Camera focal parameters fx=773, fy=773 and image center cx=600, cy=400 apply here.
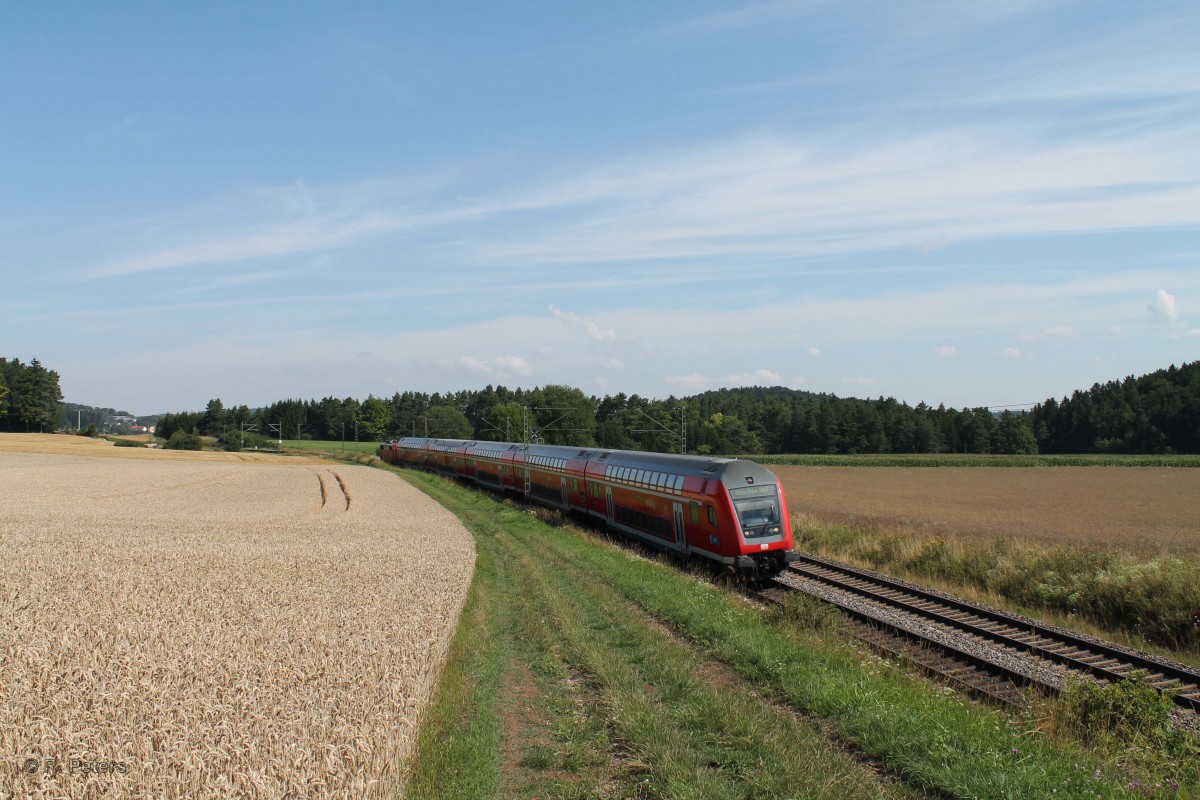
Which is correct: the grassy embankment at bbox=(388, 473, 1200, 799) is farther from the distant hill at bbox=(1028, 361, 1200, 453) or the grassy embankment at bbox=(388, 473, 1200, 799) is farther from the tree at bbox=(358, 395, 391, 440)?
the tree at bbox=(358, 395, 391, 440)

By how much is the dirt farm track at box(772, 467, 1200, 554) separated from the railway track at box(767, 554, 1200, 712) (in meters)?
9.72

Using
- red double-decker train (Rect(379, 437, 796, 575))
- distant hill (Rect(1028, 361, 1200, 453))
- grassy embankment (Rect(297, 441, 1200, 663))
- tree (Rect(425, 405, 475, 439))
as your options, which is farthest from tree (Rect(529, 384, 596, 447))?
grassy embankment (Rect(297, 441, 1200, 663))

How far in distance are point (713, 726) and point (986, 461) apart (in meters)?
93.6

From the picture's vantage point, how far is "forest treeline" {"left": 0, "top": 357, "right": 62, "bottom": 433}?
129 m

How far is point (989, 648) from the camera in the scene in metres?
15.4

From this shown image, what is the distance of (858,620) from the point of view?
58.2 feet

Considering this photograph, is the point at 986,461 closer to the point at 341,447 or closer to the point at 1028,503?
the point at 1028,503

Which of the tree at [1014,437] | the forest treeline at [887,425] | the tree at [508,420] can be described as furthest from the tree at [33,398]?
the tree at [1014,437]

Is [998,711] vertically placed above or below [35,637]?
below

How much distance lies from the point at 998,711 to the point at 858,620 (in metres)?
6.86

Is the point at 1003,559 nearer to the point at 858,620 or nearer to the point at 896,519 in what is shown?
the point at 858,620

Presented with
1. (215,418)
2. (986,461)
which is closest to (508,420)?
(986,461)

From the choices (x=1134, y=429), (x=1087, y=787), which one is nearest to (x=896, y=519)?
(x=1087, y=787)

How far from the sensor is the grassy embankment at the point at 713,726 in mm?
8086
